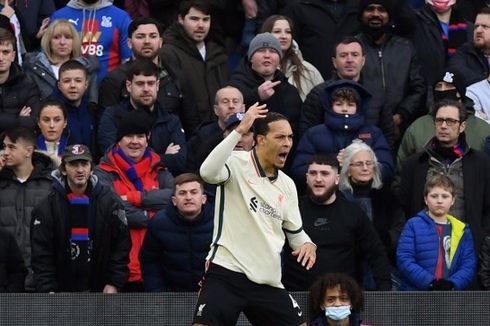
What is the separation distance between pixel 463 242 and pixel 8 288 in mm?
3913

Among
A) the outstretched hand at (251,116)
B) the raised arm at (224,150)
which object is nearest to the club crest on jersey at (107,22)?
the raised arm at (224,150)

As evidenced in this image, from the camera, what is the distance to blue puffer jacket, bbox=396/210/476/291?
46.4ft

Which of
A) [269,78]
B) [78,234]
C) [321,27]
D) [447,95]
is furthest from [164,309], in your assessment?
[321,27]

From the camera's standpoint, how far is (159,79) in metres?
15.9

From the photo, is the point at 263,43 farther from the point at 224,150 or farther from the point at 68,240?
the point at 224,150

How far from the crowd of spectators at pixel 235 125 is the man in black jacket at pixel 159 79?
18 millimetres

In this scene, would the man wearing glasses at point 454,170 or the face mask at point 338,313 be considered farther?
the man wearing glasses at point 454,170

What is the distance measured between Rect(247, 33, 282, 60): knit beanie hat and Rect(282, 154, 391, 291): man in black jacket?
5.81 feet

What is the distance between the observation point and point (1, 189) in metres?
14.4

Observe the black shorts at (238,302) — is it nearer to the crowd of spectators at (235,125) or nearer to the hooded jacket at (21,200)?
the crowd of spectators at (235,125)

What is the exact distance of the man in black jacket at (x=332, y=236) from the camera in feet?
46.9

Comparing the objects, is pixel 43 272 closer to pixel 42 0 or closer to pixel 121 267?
pixel 121 267

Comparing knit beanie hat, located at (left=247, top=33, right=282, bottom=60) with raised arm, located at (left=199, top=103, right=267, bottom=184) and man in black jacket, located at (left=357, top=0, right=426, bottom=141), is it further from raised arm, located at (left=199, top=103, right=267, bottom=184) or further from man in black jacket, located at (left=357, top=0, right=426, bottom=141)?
raised arm, located at (left=199, top=103, right=267, bottom=184)

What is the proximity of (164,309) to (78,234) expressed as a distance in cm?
96
